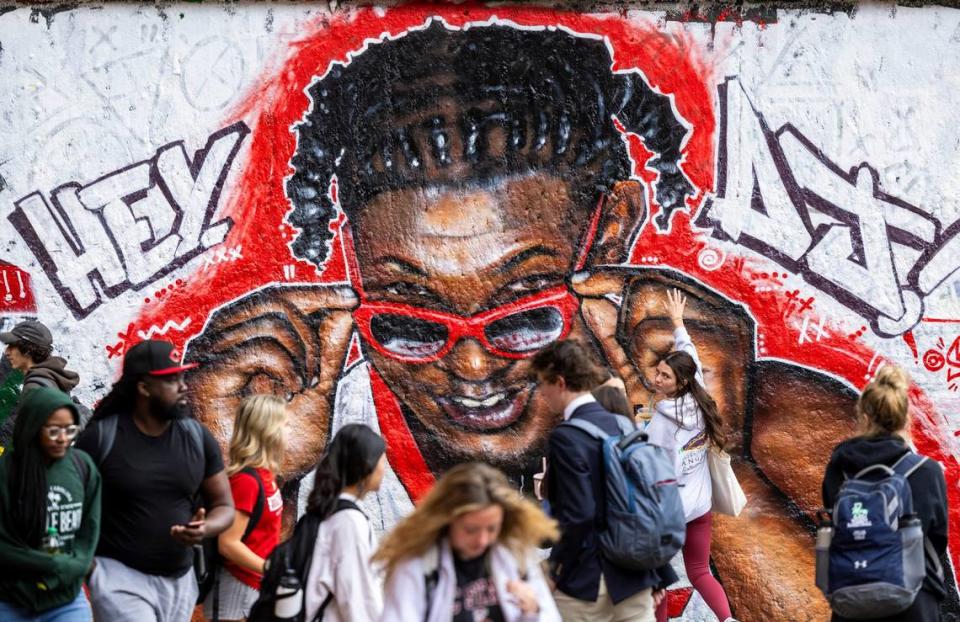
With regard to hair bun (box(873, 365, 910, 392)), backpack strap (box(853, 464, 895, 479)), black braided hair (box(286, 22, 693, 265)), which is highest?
black braided hair (box(286, 22, 693, 265))

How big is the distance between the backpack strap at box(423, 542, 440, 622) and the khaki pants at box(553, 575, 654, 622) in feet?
4.72

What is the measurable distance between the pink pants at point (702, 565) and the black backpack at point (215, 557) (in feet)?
8.50

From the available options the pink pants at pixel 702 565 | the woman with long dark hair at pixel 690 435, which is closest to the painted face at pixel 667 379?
the woman with long dark hair at pixel 690 435

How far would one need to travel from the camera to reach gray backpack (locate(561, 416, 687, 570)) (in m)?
5.36

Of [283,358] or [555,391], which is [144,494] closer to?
[555,391]

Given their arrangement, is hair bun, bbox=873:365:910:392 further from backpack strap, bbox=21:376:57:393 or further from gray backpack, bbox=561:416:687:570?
backpack strap, bbox=21:376:57:393

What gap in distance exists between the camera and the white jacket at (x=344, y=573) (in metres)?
4.74

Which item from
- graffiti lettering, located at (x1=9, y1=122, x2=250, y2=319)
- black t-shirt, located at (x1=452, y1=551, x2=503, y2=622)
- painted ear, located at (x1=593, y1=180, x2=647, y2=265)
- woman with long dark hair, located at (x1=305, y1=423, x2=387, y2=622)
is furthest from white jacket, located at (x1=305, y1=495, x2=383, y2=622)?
painted ear, located at (x1=593, y1=180, x2=647, y2=265)

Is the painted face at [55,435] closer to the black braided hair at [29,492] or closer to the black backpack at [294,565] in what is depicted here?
the black braided hair at [29,492]

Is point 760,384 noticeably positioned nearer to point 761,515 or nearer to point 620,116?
point 761,515

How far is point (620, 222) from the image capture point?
25.5ft

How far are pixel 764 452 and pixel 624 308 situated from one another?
1.23 metres

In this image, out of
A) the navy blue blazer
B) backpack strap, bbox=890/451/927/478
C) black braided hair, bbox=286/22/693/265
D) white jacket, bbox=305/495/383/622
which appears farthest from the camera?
black braided hair, bbox=286/22/693/265

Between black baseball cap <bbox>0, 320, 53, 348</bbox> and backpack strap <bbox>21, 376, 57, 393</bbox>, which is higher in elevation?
black baseball cap <bbox>0, 320, 53, 348</bbox>
